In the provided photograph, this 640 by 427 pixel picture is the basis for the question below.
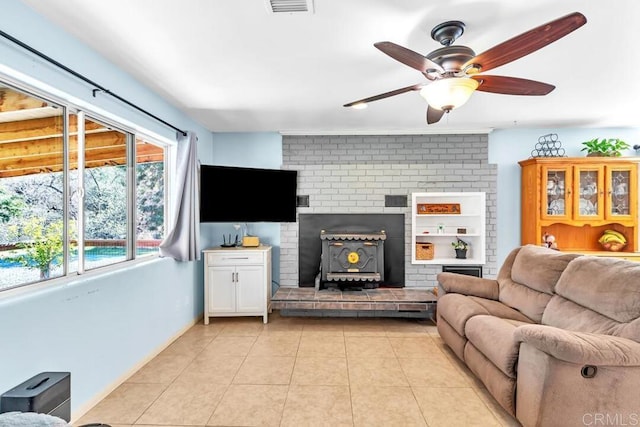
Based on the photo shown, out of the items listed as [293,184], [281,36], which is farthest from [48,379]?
[293,184]

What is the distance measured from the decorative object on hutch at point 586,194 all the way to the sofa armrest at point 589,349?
2.58 metres

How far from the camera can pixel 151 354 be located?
3.01 meters

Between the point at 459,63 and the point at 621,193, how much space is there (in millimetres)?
3533

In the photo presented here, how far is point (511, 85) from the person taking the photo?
2.15m

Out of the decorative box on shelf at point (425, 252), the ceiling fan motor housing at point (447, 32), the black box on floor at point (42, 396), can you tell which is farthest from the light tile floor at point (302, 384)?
the ceiling fan motor housing at point (447, 32)

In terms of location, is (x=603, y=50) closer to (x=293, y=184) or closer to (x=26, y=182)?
(x=293, y=184)

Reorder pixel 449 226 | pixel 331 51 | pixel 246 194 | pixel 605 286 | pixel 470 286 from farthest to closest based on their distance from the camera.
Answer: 1. pixel 449 226
2. pixel 246 194
3. pixel 470 286
4. pixel 331 51
5. pixel 605 286

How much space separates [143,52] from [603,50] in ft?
9.80

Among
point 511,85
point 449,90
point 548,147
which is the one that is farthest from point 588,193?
point 449,90

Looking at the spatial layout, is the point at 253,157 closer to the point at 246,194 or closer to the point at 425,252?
the point at 246,194

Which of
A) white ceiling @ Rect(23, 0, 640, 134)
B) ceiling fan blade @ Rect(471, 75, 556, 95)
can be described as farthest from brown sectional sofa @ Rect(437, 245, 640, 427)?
white ceiling @ Rect(23, 0, 640, 134)

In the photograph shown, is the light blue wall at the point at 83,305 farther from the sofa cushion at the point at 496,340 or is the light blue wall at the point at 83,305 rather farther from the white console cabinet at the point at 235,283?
the sofa cushion at the point at 496,340

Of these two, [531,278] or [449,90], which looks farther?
[531,278]

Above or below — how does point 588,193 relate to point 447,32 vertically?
below
